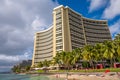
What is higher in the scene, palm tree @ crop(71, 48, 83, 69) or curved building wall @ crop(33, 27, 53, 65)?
curved building wall @ crop(33, 27, 53, 65)

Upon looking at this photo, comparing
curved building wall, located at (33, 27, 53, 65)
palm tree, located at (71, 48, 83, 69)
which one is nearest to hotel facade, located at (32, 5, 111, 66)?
curved building wall, located at (33, 27, 53, 65)

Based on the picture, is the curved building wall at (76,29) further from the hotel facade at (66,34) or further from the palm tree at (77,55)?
the palm tree at (77,55)

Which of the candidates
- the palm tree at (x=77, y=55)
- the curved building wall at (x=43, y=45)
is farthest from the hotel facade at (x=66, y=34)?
the palm tree at (x=77, y=55)

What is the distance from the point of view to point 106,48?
75750 millimetres

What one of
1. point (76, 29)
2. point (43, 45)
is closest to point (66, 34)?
point (76, 29)

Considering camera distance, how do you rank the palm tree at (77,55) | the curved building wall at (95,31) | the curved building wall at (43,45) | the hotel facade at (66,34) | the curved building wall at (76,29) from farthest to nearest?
the curved building wall at (95,31) < the curved building wall at (43,45) < the curved building wall at (76,29) < the hotel facade at (66,34) < the palm tree at (77,55)

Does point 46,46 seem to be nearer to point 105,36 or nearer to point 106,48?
point 105,36

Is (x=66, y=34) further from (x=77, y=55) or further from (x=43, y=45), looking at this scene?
(x=77, y=55)

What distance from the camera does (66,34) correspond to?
150 metres

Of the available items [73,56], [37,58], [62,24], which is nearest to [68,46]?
[62,24]

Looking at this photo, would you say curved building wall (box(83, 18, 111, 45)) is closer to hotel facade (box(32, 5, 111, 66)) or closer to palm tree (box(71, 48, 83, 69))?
hotel facade (box(32, 5, 111, 66))

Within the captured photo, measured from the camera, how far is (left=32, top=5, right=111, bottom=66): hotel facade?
492 ft

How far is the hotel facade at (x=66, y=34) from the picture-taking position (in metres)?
150

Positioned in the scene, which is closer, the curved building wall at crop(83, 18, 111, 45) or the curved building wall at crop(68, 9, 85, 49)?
the curved building wall at crop(68, 9, 85, 49)
